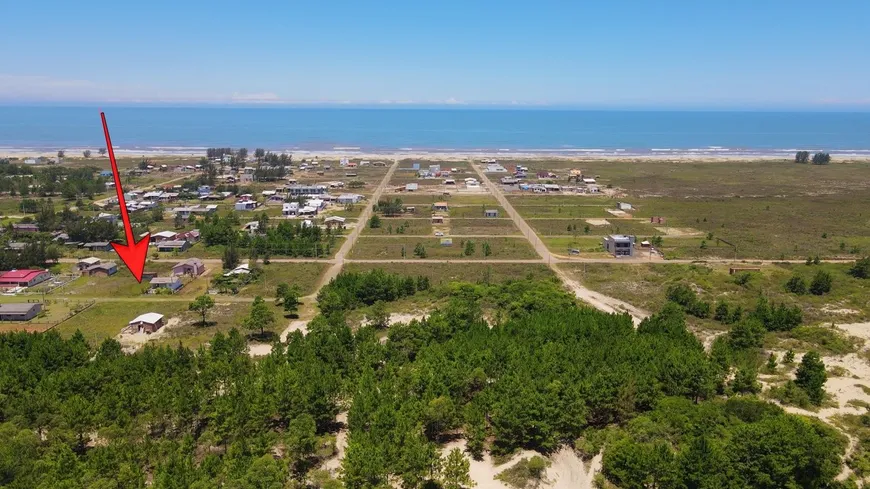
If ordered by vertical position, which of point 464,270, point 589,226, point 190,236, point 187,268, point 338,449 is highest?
point 589,226

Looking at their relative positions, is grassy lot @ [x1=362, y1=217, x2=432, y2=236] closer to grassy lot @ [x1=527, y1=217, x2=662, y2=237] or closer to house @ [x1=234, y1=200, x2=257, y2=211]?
grassy lot @ [x1=527, y1=217, x2=662, y2=237]

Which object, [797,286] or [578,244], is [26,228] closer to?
[578,244]

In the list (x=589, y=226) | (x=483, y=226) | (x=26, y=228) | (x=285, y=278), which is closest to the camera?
(x=285, y=278)

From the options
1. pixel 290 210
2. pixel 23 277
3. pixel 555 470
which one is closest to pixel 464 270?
pixel 555 470

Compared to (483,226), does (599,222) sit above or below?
above

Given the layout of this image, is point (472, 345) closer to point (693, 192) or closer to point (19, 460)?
point (19, 460)

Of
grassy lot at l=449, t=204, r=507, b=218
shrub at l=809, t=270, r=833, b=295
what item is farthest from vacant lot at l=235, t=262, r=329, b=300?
shrub at l=809, t=270, r=833, b=295
